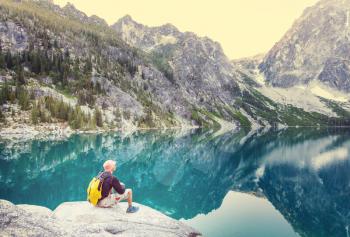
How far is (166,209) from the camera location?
1681 inches

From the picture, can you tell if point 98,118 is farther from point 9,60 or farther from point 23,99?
point 9,60

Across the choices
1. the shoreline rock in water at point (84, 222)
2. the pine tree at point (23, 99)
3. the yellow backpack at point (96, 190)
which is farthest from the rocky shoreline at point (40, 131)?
the shoreline rock in water at point (84, 222)

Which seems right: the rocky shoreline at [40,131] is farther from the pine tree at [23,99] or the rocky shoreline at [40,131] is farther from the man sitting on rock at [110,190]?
the man sitting on rock at [110,190]

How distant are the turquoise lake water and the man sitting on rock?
14.7 m

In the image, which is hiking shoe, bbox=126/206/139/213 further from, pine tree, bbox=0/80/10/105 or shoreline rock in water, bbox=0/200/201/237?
Result: pine tree, bbox=0/80/10/105

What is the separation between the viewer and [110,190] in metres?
20.8

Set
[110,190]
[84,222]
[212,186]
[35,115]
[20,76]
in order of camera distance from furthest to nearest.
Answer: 1. [20,76]
2. [35,115]
3. [212,186]
4. [110,190]
5. [84,222]

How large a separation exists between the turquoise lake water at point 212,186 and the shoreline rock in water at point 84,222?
44.9 feet

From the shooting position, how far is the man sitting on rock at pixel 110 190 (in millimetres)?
20438

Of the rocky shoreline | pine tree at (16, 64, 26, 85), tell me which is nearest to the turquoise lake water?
the rocky shoreline

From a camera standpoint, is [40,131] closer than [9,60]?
Yes

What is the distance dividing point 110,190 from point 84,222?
2414mm

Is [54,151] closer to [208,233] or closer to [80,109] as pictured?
[208,233]

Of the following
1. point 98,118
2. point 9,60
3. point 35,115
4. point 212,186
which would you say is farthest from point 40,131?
point 212,186
